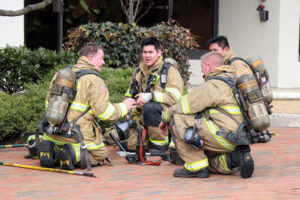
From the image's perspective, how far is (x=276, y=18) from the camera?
523 inches

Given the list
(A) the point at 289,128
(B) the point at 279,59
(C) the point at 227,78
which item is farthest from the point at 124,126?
(B) the point at 279,59

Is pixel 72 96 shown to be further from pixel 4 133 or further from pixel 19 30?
pixel 19 30

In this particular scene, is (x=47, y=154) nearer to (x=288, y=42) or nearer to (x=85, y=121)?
(x=85, y=121)

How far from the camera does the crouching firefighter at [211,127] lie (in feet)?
19.6

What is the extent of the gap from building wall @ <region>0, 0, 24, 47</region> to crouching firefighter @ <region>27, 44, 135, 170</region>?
15.8 feet

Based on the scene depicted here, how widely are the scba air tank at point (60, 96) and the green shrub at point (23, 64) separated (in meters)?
3.47

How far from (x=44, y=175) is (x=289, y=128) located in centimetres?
570

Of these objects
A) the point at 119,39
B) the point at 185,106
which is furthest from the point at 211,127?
the point at 119,39

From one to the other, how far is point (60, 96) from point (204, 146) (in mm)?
1657

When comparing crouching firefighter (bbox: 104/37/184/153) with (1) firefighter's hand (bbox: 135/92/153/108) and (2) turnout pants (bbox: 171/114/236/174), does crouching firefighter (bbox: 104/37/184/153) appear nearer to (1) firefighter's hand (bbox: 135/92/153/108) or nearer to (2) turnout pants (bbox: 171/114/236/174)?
(1) firefighter's hand (bbox: 135/92/153/108)

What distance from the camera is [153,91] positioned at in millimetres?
7582

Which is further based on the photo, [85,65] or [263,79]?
[263,79]

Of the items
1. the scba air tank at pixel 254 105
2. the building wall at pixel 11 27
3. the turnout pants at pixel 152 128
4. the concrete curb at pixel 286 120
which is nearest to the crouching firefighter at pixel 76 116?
the turnout pants at pixel 152 128

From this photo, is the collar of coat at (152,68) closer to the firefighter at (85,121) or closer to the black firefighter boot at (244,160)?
the firefighter at (85,121)
